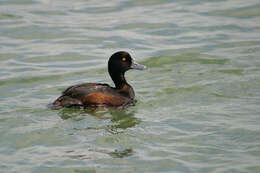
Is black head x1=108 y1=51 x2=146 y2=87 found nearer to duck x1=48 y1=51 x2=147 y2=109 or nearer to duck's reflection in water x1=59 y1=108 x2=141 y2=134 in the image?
duck x1=48 y1=51 x2=147 y2=109

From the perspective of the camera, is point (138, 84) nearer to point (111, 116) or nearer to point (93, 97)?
point (93, 97)

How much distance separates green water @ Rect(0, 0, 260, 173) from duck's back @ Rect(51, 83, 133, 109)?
0.16 meters

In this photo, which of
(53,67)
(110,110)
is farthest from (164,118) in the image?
(53,67)

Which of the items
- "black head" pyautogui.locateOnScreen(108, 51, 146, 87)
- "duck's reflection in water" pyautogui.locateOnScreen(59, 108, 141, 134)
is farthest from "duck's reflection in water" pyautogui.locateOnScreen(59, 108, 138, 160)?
"black head" pyautogui.locateOnScreen(108, 51, 146, 87)

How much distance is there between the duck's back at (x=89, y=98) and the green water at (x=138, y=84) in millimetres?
164

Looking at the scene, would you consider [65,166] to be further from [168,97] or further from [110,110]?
[168,97]

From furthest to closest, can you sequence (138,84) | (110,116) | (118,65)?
(138,84) < (118,65) < (110,116)

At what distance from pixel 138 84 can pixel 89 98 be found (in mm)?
2370

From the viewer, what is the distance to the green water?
758 cm

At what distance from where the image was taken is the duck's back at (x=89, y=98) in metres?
9.75

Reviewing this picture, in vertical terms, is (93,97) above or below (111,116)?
above

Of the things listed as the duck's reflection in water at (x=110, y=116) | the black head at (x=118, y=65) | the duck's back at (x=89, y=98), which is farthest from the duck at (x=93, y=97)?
the black head at (x=118, y=65)

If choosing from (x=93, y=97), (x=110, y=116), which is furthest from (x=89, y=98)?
A: (x=110, y=116)

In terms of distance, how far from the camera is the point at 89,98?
9.76 m
